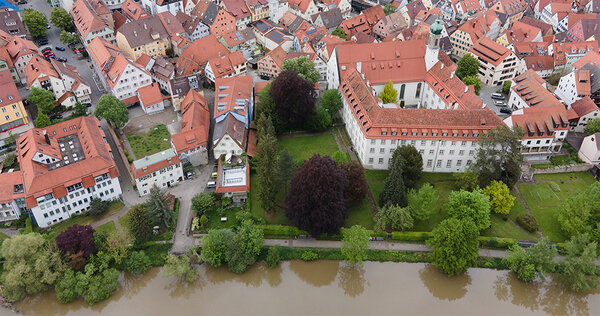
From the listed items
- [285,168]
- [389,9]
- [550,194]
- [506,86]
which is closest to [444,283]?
[550,194]

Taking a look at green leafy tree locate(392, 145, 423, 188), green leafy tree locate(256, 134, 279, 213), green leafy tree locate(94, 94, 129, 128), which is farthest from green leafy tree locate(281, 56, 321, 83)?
green leafy tree locate(94, 94, 129, 128)

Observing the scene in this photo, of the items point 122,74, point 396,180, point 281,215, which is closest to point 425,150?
point 396,180

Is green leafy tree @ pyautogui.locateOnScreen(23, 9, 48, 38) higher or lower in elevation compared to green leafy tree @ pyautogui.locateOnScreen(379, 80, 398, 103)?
higher

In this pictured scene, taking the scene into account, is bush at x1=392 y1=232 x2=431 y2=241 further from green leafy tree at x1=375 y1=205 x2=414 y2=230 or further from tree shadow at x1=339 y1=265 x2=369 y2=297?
tree shadow at x1=339 y1=265 x2=369 y2=297

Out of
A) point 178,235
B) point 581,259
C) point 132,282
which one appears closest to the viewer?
point 581,259

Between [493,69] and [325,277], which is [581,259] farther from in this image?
[493,69]
